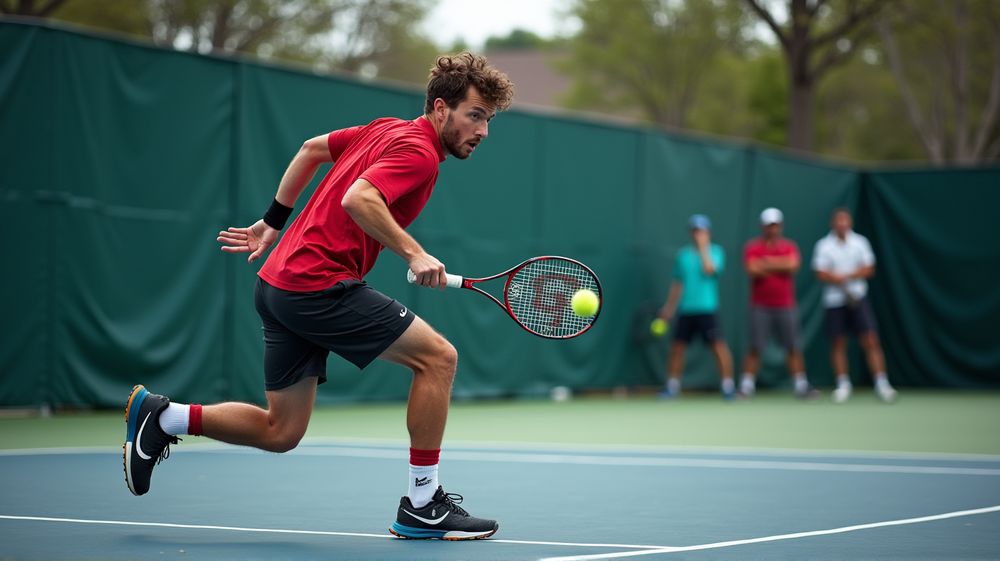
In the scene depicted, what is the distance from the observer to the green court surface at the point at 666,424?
7309 mm

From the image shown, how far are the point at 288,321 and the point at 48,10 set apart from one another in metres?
12.8

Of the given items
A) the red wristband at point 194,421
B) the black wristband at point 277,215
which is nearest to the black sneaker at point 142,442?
the red wristband at point 194,421

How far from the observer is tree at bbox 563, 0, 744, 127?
91.0 ft

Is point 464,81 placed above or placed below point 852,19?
below

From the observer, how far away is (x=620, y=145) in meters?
11.5

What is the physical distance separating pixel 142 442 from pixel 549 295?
155 cm

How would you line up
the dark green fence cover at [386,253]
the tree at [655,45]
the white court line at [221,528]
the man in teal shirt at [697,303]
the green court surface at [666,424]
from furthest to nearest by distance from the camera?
the tree at [655,45] < the man in teal shirt at [697,303] < the dark green fence cover at [386,253] < the green court surface at [666,424] < the white court line at [221,528]

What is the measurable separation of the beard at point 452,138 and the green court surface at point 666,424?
3774mm

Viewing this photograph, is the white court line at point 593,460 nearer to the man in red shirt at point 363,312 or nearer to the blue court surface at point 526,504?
the blue court surface at point 526,504

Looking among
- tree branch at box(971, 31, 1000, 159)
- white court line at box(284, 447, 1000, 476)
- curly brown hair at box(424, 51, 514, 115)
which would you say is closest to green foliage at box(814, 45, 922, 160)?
tree branch at box(971, 31, 1000, 159)

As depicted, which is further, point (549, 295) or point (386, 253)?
point (386, 253)

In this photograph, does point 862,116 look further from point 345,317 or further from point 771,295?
point 345,317

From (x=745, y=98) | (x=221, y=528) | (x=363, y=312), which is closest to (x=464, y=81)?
(x=363, y=312)

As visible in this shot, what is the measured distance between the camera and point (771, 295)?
11328 mm
